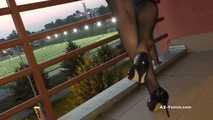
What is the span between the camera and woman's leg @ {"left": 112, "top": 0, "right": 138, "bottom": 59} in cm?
151

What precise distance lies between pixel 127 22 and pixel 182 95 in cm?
77

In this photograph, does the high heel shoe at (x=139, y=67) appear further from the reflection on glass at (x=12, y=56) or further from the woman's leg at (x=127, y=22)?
the reflection on glass at (x=12, y=56)

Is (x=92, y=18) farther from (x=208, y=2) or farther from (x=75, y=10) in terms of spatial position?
(x=208, y=2)

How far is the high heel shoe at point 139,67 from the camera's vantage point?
1430mm

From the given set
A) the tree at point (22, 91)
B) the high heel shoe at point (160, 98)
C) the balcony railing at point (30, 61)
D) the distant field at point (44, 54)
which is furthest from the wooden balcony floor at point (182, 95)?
the tree at point (22, 91)

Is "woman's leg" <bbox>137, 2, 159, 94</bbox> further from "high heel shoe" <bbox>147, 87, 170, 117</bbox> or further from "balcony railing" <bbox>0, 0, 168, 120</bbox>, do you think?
"balcony railing" <bbox>0, 0, 168, 120</bbox>

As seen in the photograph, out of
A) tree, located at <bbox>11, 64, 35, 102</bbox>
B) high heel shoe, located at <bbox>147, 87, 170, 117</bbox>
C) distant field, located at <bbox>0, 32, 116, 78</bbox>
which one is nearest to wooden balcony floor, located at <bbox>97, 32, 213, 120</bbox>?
high heel shoe, located at <bbox>147, 87, 170, 117</bbox>

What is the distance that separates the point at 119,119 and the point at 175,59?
47.8 inches

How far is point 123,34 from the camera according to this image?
5.43 ft

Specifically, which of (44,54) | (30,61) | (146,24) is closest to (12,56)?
(30,61)

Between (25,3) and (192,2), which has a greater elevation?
(25,3)

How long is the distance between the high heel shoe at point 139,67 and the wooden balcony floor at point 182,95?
0.41 meters

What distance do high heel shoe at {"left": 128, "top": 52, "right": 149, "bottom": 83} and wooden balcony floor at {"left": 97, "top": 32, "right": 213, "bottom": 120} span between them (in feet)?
1.36

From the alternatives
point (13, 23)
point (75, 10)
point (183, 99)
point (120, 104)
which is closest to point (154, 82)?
point (183, 99)
